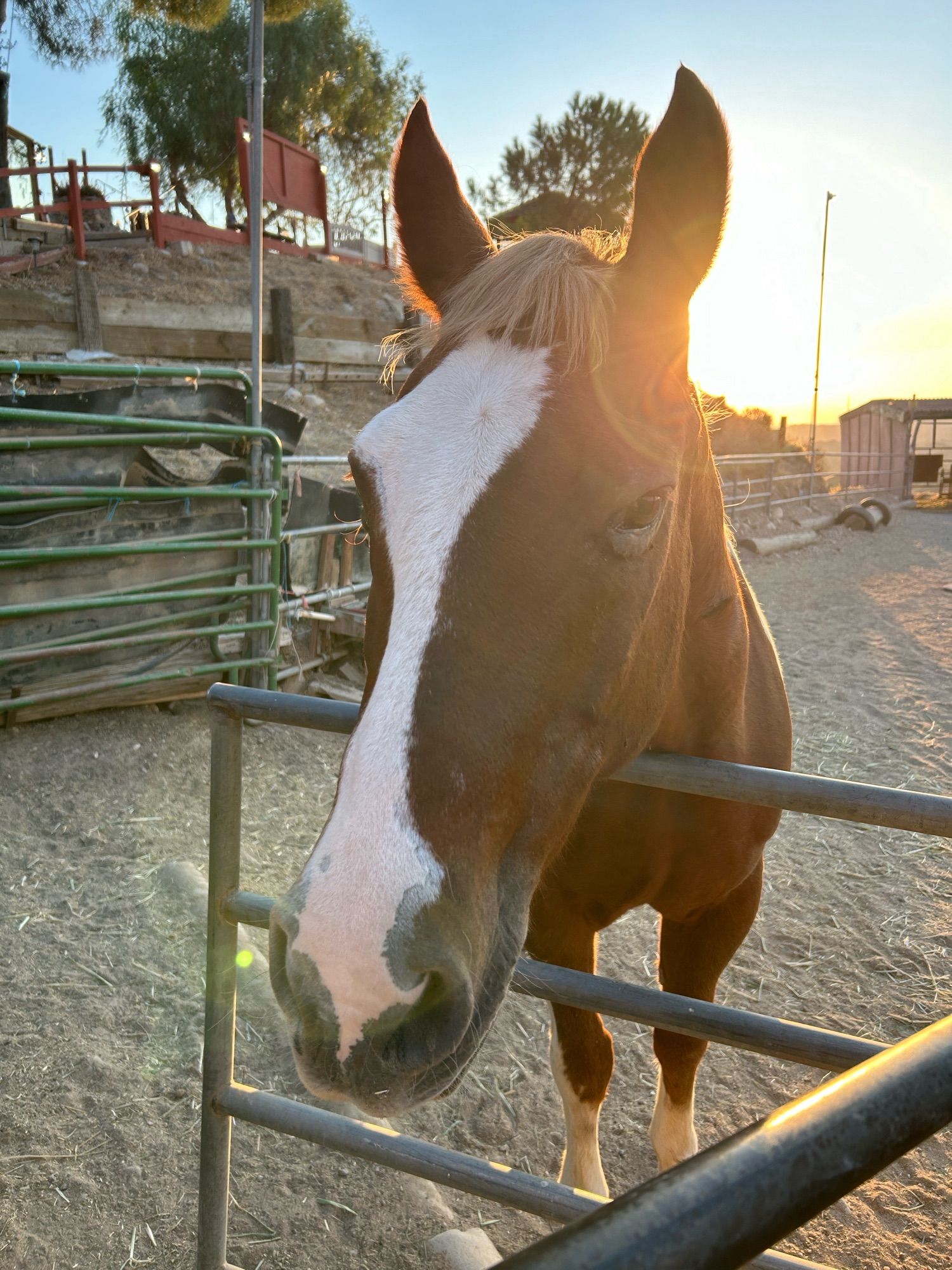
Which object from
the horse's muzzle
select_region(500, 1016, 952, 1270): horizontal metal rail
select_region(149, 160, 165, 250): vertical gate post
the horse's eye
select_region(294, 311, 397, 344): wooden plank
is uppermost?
select_region(149, 160, 165, 250): vertical gate post

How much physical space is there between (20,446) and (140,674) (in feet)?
5.19

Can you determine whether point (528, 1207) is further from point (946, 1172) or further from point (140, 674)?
point (140, 674)

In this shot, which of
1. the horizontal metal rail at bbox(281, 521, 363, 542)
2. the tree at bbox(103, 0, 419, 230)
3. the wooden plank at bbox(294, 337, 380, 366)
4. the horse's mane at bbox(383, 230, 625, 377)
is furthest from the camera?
the tree at bbox(103, 0, 419, 230)

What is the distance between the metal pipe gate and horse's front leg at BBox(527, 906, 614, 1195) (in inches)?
22.9

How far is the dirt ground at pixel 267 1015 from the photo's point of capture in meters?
2.30

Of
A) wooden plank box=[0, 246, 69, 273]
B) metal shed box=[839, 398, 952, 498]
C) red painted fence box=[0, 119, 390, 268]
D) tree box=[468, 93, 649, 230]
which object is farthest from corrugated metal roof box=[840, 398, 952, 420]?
wooden plank box=[0, 246, 69, 273]

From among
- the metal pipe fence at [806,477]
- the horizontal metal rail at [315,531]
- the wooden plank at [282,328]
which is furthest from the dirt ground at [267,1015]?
the metal pipe fence at [806,477]

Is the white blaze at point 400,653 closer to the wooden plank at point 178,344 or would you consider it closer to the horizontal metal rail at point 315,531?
the horizontal metal rail at point 315,531

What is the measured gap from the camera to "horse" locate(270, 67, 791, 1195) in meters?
0.98

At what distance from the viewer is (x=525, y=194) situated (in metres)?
31.6

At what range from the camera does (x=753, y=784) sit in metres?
1.34

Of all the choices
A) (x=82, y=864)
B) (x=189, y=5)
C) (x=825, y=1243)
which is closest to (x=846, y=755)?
(x=825, y=1243)

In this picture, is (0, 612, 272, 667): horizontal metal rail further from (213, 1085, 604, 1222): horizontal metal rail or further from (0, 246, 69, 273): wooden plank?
(0, 246, 69, 273): wooden plank

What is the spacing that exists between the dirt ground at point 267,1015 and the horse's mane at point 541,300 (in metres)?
2.29
